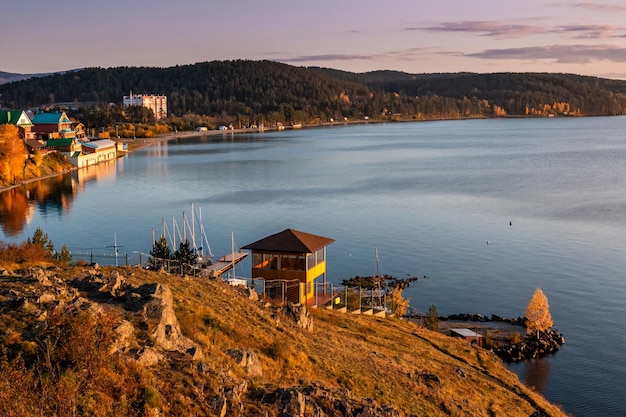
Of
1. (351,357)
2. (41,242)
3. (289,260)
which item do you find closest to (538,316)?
(289,260)

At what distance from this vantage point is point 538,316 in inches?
1110

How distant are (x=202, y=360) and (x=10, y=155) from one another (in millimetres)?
65070

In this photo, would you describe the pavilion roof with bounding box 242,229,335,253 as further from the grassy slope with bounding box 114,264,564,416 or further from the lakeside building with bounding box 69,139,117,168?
the lakeside building with bounding box 69,139,117,168

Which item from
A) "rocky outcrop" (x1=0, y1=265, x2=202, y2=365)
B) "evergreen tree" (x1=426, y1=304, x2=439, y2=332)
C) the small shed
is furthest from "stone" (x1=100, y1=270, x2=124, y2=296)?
the small shed

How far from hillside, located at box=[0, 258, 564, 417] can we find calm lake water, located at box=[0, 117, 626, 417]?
7.75 meters

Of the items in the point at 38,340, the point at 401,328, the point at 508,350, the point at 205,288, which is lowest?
the point at 508,350

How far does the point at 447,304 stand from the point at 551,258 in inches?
408

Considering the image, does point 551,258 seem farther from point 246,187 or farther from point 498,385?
point 246,187

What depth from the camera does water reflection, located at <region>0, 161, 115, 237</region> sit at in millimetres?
51422

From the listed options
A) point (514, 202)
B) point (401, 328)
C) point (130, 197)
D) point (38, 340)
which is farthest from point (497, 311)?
point (130, 197)

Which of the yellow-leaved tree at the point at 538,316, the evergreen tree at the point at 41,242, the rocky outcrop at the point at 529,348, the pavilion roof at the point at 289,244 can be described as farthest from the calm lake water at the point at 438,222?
the pavilion roof at the point at 289,244

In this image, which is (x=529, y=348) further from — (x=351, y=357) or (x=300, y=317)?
(x=351, y=357)

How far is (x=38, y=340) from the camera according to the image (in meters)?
9.38

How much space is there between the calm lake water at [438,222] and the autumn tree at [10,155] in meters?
2.61
